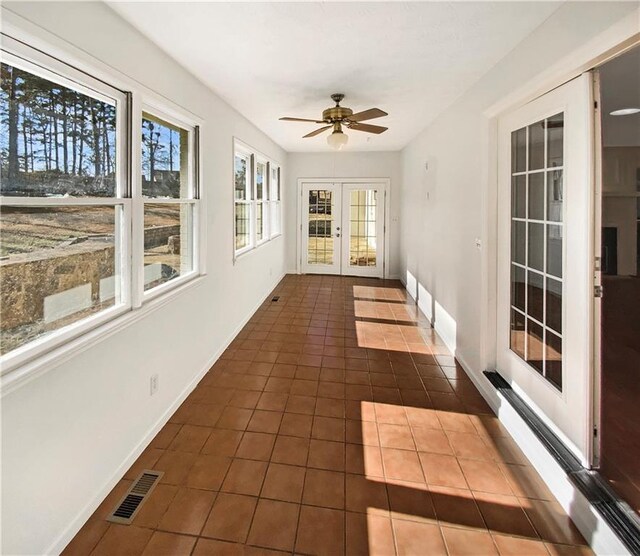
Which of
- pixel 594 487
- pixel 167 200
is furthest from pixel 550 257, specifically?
pixel 167 200

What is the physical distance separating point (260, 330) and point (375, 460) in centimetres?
258

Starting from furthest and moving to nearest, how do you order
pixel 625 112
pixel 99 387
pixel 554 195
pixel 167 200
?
pixel 625 112, pixel 167 200, pixel 554 195, pixel 99 387

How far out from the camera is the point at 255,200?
5492mm

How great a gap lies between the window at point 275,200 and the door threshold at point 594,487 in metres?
5.25

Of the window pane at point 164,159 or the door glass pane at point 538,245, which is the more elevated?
the window pane at point 164,159

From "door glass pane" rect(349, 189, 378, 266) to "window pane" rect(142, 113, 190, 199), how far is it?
510 cm

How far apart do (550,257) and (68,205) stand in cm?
256

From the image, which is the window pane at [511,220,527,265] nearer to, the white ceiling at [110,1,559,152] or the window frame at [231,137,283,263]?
the white ceiling at [110,1,559,152]

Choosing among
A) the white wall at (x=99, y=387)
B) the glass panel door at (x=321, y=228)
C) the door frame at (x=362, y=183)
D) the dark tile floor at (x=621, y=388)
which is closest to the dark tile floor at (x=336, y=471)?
the white wall at (x=99, y=387)

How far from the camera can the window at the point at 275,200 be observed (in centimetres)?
678

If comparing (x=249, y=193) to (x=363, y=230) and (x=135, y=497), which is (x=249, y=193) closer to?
(x=363, y=230)

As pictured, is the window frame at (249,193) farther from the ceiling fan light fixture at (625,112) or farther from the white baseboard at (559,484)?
the ceiling fan light fixture at (625,112)

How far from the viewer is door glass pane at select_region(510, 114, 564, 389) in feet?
7.38

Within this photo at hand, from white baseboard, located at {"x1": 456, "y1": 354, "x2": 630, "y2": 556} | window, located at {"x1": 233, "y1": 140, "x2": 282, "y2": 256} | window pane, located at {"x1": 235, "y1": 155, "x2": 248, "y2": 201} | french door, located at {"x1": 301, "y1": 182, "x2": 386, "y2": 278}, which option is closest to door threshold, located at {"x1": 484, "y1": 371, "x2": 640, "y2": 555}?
white baseboard, located at {"x1": 456, "y1": 354, "x2": 630, "y2": 556}
